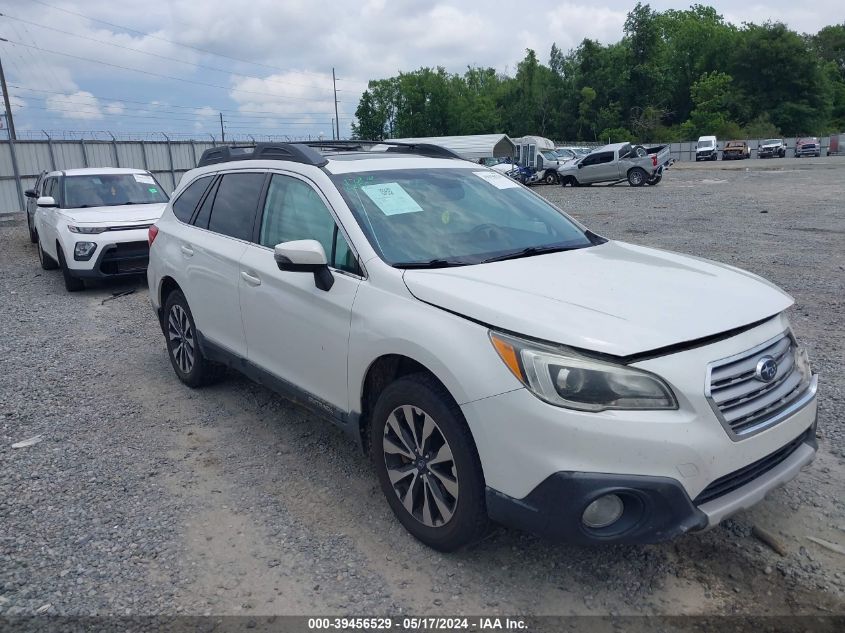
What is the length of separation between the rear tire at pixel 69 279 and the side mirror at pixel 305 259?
7303 mm

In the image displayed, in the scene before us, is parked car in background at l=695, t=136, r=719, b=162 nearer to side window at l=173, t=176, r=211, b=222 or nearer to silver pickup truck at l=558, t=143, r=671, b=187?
silver pickup truck at l=558, t=143, r=671, b=187

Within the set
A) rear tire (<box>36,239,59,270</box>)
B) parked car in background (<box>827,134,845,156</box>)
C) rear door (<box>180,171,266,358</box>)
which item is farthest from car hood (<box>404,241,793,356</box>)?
parked car in background (<box>827,134,845,156</box>)

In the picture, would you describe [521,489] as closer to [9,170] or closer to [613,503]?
[613,503]

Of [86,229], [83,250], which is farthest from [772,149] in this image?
[83,250]

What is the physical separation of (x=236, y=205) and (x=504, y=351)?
2688mm

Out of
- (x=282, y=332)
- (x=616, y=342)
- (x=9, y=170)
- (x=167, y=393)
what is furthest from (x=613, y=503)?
(x=9, y=170)

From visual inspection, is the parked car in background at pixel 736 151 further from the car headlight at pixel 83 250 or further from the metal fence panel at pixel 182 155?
the car headlight at pixel 83 250

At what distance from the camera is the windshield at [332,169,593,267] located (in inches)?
135

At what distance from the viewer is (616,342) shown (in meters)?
2.45

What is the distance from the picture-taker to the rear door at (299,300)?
339 centimetres

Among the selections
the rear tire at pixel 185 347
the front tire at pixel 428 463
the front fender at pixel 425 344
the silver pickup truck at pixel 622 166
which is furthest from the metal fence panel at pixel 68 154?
the front tire at pixel 428 463

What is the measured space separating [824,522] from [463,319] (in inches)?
81.4

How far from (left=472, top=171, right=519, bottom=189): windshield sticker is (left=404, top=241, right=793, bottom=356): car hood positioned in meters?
0.93

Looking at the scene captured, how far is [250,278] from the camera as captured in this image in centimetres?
407
